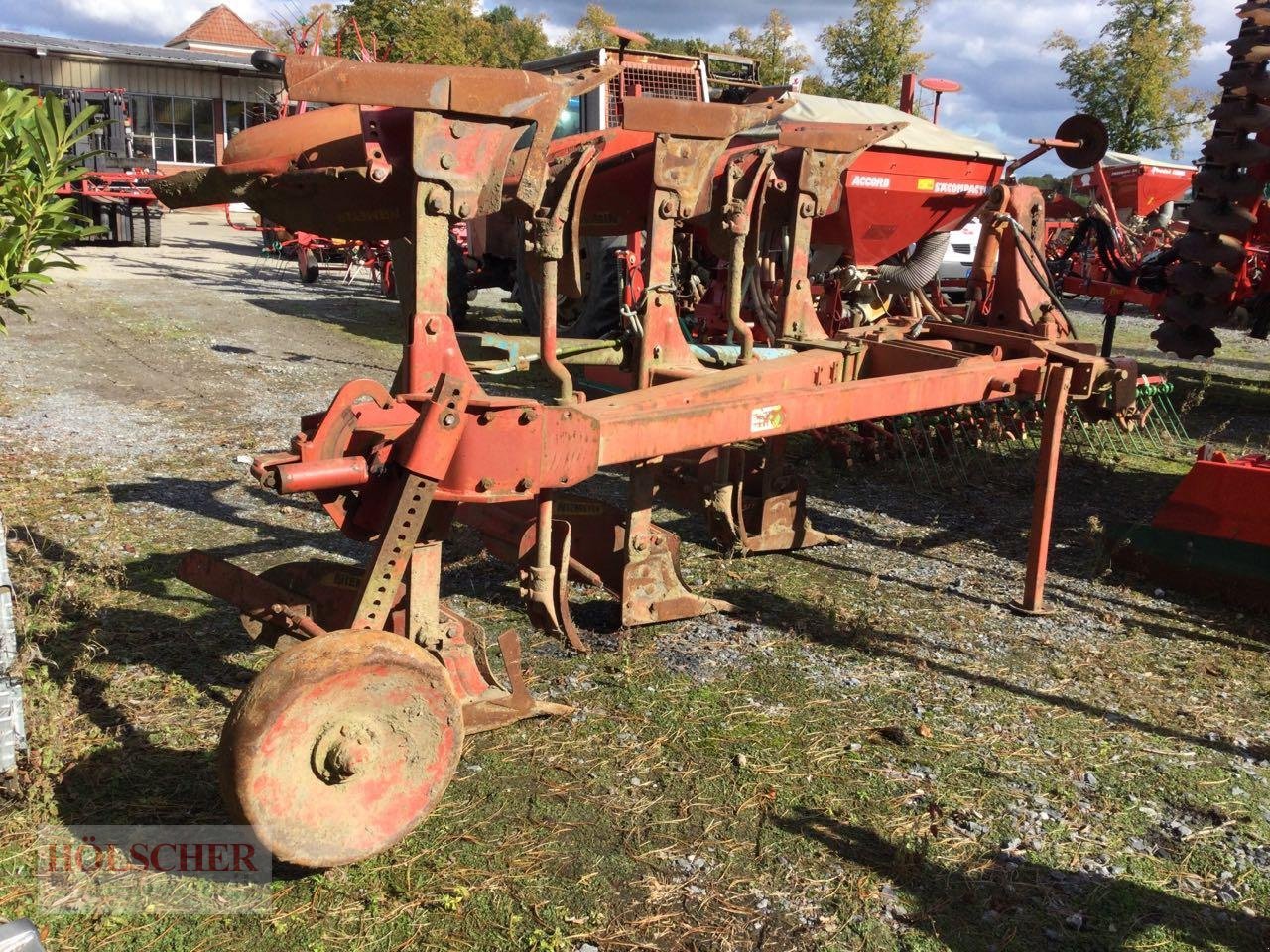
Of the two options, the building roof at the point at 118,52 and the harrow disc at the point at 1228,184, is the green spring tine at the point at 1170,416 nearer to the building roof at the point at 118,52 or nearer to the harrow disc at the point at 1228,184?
the harrow disc at the point at 1228,184

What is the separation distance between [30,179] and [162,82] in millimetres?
32811

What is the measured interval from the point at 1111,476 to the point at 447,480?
5.75 metres

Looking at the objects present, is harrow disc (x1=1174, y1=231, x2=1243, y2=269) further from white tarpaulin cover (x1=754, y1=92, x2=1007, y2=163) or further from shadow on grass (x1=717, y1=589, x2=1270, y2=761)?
shadow on grass (x1=717, y1=589, x2=1270, y2=761)

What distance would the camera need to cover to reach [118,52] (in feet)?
99.8

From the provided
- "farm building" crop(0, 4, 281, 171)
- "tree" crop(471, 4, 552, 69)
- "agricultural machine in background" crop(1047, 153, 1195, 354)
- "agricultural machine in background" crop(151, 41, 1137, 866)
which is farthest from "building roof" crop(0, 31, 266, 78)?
"agricultural machine in background" crop(151, 41, 1137, 866)

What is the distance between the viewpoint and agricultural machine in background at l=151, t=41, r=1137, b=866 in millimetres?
2547

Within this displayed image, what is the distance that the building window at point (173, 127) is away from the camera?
30828mm

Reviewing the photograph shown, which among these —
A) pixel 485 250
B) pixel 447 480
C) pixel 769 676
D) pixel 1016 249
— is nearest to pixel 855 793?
pixel 769 676

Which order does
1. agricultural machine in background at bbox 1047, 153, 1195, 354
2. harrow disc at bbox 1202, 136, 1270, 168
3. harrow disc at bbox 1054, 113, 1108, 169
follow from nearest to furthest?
harrow disc at bbox 1054, 113, 1108, 169, harrow disc at bbox 1202, 136, 1270, 168, agricultural machine in background at bbox 1047, 153, 1195, 354

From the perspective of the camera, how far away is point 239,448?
664 cm

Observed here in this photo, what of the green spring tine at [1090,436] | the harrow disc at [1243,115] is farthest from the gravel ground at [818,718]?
the harrow disc at [1243,115]

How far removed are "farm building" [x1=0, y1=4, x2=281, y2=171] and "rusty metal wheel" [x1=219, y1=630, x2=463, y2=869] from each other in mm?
30309

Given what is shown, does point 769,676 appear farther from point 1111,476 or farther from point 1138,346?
point 1138,346

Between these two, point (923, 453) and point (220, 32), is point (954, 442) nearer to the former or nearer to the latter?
point (923, 453)
